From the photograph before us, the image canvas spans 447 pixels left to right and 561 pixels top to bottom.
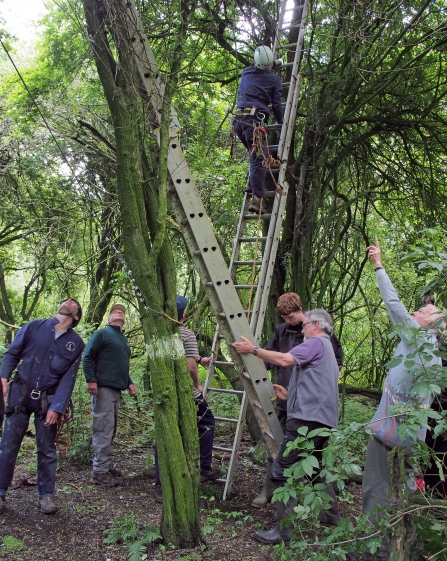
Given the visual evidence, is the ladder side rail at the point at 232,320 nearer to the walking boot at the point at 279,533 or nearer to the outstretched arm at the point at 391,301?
the walking boot at the point at 279,533

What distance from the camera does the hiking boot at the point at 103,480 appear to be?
491 centimetres

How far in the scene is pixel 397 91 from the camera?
6062 mm

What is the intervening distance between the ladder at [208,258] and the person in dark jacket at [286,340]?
231 millimetres

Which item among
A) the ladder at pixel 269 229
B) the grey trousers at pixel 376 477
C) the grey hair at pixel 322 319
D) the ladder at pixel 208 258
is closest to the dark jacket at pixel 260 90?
the ladder at pixel 269 229

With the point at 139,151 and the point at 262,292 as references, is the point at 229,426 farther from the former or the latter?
the point at 139,151

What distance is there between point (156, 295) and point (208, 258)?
0.74 metres

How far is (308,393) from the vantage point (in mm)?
3684

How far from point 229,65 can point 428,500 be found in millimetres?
5908

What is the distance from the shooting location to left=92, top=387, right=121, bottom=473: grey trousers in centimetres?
509

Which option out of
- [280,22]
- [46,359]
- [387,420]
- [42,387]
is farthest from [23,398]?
[280,22]

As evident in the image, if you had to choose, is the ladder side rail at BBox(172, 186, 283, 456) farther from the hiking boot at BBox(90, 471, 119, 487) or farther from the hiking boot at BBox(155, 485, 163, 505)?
the hiking boot at BBox(90, 471, 119, 487)

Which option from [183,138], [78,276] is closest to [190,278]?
[78,276]

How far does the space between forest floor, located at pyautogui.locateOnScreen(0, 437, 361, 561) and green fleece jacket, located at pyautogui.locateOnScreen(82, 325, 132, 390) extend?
98cm

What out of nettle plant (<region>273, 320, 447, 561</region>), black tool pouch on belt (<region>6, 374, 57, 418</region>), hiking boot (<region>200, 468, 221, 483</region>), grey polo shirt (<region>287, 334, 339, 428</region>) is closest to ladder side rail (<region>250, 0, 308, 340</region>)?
grey polo shirt (<region>287, 334, 339, 428</region>)
